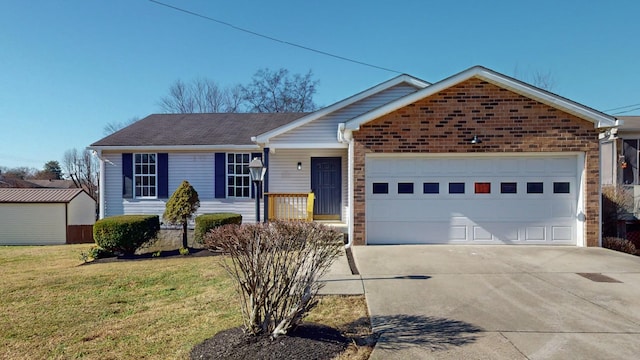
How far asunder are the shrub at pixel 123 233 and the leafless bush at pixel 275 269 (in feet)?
24.2

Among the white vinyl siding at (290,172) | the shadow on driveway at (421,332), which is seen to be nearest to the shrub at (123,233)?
the white vinyl siding at (290,172)

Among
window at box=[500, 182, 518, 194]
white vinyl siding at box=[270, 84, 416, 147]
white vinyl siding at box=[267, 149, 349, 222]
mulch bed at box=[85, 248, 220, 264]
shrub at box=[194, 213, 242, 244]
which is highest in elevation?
white vinyl siding at box=[270, 84, 416, 147]

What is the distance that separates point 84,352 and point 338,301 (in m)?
2.96

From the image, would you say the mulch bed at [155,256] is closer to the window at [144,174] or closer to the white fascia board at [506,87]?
the window at [144,174]

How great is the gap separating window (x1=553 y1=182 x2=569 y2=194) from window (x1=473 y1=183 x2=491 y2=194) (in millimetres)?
1561

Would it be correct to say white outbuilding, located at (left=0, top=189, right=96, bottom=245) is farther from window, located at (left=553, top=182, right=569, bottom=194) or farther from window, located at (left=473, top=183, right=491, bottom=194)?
window, located at (left=553, top=182, right=569, bottom=194)

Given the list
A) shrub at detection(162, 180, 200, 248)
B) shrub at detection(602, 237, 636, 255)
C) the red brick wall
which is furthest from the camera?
shrub at detection(162, 180, 200, 248)

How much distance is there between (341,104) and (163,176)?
6.76m

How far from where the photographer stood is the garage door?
8484 millimetres

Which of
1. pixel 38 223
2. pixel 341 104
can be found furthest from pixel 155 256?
pixel 38 223

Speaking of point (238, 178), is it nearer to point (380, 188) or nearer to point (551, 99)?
point (380, 188)

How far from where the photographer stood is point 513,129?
27.3ft

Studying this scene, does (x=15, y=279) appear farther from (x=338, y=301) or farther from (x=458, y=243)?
(x=458, y=243)

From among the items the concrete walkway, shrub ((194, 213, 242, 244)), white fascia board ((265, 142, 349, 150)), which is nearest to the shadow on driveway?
the concrete walkway
